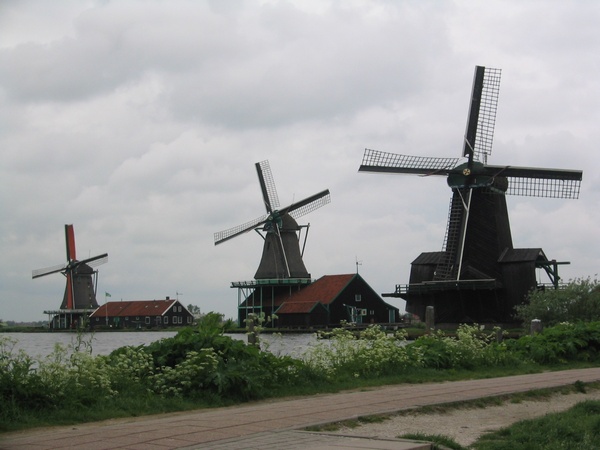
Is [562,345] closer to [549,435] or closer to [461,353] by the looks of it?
[461,353]

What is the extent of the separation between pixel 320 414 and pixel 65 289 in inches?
→ 3457

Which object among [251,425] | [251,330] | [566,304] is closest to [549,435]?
[251,425]

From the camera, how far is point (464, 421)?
31.2 ft

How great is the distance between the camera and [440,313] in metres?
45.5

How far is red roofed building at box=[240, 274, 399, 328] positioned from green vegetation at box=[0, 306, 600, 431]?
4699 cm

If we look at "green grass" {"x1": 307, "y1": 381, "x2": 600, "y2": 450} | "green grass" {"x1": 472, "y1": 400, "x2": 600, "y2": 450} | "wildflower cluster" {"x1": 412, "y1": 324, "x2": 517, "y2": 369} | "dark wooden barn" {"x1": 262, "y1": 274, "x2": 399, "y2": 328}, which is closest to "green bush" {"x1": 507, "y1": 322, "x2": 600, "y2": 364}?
"wildflower cluster" {"x1": 412, "y1": 324, "x2": 517, "y2": 369}

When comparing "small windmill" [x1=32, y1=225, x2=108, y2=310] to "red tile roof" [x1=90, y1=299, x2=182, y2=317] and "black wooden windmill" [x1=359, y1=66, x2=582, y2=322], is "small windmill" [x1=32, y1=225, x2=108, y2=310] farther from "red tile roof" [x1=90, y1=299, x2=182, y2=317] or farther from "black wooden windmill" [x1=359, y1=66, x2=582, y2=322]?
A: "black wooden windmill" [x1=359, y1=66, x2=582, y2=322]

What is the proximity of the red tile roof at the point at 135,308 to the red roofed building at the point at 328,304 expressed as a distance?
2403cm

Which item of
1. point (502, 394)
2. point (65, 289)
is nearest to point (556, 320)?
point (502, 394)

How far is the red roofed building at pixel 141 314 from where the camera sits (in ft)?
296

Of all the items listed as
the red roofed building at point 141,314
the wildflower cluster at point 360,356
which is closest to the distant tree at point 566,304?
the wildflower cluster at point 360,356

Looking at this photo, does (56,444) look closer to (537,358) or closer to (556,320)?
(537,358)

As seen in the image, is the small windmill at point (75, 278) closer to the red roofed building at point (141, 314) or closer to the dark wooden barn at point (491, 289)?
the red roofed building at point (141, 314)

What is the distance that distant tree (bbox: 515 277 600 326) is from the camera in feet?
116
